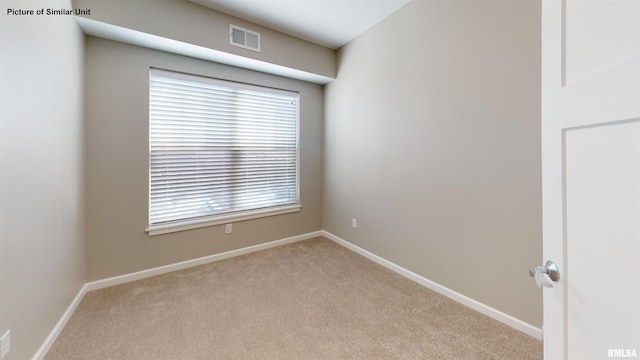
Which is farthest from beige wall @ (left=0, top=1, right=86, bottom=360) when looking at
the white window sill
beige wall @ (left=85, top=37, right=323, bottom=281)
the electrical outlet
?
the white window sill

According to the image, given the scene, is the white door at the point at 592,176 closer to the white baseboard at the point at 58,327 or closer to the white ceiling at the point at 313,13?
the white ceiling at the point at 313,13

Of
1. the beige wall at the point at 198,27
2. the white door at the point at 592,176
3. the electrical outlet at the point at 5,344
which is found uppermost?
the beige wall at the point at 198,27

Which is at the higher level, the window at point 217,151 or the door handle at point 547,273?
the window at point 217,151

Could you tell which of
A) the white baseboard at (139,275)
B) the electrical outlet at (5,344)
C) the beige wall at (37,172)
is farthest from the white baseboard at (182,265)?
the electrical outlet at (5,344)

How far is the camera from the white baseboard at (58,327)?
4.86 feet

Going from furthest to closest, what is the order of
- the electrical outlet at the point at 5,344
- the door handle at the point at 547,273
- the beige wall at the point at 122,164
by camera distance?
the beige wall at the point at 122,164 → the electrical outlet at the point at 5,344 → the door handle at the point at 547,273

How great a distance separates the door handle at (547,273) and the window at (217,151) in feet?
9.54

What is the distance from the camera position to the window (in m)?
2.61

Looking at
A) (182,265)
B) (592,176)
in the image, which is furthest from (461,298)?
(182,265)

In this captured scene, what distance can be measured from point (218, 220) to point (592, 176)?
3074 millimetres

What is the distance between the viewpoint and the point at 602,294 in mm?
619

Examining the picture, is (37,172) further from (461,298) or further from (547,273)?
(461,298)

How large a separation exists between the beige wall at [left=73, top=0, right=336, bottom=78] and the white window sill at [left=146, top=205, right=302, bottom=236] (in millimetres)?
1897

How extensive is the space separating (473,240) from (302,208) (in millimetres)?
2249
